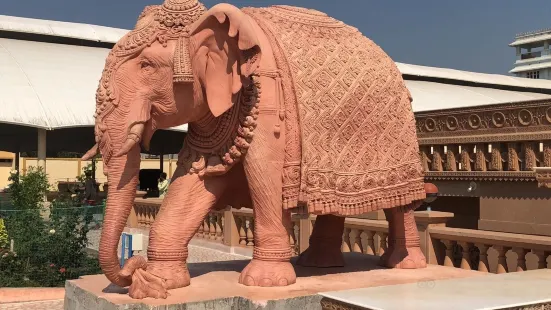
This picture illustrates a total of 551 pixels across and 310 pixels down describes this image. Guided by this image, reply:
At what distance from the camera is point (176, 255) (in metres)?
4.36

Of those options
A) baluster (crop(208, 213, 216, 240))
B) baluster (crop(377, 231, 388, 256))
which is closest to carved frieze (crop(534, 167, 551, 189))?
baluster (crop(377, 231, 388, 256))

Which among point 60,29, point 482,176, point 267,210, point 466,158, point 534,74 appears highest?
point 534,74

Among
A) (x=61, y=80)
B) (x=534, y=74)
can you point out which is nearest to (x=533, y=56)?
(x=534, y=74)

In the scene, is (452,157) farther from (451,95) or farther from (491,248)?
(451,95)

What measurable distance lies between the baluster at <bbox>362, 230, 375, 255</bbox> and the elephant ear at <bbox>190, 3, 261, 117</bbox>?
13.8 feet

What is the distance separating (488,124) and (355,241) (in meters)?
3.22

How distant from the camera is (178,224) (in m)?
4.39

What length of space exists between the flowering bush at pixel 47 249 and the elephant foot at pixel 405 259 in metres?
5.79

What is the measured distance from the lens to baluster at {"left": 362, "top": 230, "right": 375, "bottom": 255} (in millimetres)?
8023

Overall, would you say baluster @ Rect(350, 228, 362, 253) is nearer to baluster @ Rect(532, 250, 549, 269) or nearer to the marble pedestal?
baluster @ Rect(532, 250, 549, 269)

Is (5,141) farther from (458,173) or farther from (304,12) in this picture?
(304,12)

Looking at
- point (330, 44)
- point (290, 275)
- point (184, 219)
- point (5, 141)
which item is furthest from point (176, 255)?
point (5, 141)

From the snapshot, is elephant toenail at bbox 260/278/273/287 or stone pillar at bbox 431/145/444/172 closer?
elephant toenail at bbox 260/278/273/287

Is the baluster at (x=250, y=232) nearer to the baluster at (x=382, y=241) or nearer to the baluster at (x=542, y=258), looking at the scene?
the baluster at (x=382, y=241)
